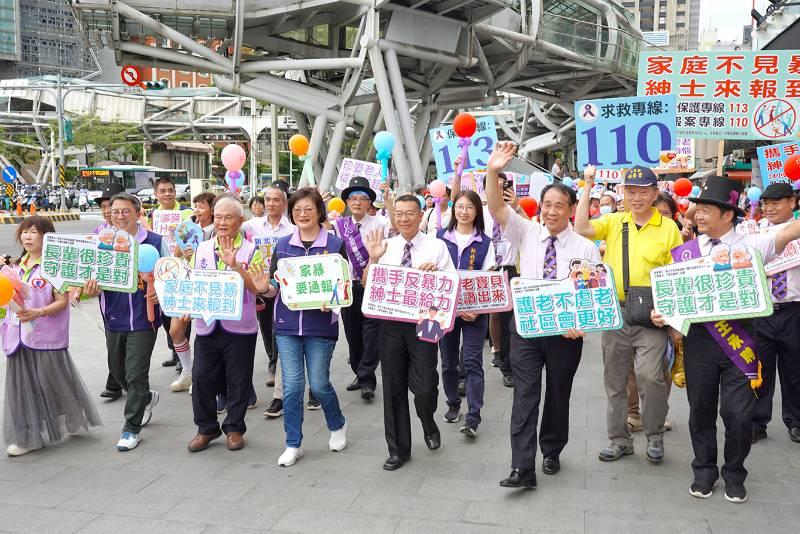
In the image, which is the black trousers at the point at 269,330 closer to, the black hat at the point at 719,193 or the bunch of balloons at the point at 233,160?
the bunch of balloons at the point at 233,160

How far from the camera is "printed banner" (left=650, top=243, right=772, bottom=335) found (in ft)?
13.5

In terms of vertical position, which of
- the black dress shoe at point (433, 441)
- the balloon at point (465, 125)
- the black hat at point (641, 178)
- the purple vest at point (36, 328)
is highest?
the balloon at point (465, 125)

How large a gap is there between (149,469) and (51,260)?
158cm

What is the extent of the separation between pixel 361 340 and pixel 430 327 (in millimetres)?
2493

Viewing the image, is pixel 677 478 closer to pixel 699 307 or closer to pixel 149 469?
pixel 699 307

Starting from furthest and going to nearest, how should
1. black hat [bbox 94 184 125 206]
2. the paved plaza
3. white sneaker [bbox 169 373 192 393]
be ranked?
white sneaker [bbox 169 373 192 393] → black hat [bbox 94 184 125 206] → the paved plaza

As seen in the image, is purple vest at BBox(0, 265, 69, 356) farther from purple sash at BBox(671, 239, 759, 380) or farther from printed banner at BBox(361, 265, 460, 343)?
purple sash at BBox(671, 239, 759, 380)

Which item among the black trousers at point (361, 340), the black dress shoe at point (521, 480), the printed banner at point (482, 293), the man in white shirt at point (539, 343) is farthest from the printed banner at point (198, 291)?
the black dress shoe at point (521, 480)

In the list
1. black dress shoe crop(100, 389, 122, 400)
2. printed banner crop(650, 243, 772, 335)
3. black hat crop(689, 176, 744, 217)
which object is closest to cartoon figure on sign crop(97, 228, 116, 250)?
black dress shoe crop(100, 389, 122, 400)

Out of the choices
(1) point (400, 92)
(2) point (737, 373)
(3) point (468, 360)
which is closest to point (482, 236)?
(3) point (468, 360)

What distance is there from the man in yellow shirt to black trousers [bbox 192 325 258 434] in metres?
2.46

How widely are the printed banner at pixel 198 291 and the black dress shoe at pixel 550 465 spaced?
2209 mm

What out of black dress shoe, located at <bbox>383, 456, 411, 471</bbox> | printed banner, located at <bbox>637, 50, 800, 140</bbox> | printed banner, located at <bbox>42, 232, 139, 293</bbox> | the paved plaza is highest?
printed banner, located at <bbox>637, 50, 800, 140</bbox>

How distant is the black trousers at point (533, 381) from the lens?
452 centimetres
